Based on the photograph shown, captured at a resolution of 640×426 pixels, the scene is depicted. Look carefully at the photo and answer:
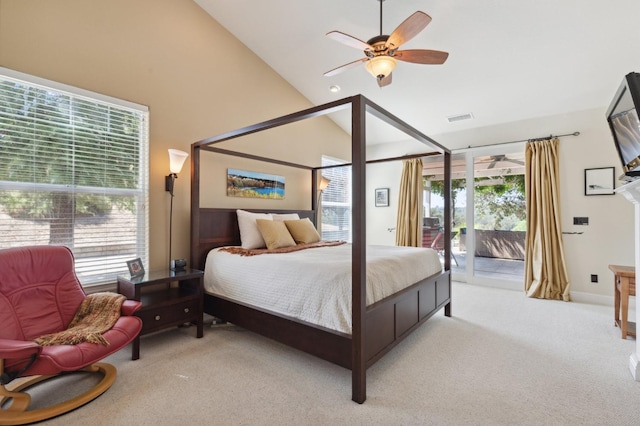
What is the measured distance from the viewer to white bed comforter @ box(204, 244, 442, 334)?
2078mm

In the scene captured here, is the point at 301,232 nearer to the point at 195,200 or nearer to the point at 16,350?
the point at 195,200

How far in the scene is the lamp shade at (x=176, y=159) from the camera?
10.0ft

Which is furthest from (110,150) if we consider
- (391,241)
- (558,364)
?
(391,241)

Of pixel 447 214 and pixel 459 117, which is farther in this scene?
pixel 459 117

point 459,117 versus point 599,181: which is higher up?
point 459,117

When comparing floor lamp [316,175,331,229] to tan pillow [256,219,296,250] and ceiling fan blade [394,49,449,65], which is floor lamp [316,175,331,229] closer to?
tan pillow [256,219,296,250]

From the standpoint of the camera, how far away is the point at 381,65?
104 inches

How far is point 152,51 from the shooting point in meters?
3.13

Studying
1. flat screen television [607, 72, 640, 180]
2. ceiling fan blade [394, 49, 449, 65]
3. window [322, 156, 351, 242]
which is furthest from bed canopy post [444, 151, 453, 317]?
window [322, 156, 351, 242]

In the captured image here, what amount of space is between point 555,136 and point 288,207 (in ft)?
13.2

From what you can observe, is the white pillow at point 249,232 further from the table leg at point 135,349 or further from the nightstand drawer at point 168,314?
the table leg at point 135,349

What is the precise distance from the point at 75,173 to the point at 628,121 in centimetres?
432

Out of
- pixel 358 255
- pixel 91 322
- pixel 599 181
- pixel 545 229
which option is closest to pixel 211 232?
pixel 91 322

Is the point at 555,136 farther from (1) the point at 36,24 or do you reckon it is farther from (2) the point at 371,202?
(1) the point at 36,24
